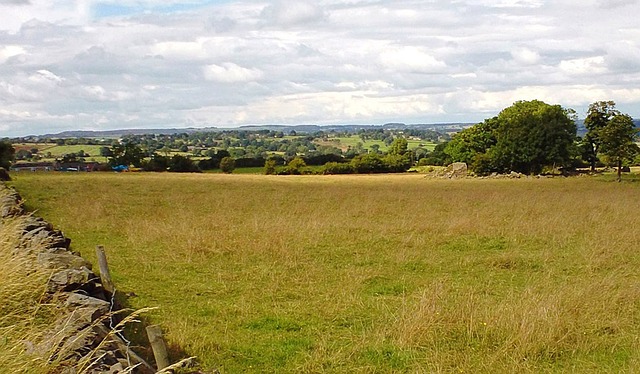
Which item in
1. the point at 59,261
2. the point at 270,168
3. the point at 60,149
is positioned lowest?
the point at 270,168

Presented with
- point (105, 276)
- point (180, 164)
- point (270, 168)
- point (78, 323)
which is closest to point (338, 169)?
point (270, 168)

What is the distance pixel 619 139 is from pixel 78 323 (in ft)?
175

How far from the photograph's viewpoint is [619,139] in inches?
2019

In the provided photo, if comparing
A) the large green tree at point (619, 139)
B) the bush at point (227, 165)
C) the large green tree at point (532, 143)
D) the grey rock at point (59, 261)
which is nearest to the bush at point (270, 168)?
the bush at point (227, 165)

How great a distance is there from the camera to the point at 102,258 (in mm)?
11148

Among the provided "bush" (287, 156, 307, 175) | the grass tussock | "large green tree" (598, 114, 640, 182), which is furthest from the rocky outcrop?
"bush" (287, 156, 307, 175)

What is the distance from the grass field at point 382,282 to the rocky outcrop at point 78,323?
1614mm

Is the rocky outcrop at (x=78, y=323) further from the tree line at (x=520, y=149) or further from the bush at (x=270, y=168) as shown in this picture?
the bush at (x=270, y=168)

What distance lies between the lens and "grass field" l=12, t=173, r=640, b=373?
8703 millimetres

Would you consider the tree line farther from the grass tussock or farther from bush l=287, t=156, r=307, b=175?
the grass tussock

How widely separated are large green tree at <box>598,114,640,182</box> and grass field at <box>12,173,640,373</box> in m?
26.7

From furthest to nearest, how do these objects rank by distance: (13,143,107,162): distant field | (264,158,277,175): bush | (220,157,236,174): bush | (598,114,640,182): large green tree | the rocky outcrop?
(13,143,107,162): distant field → (220,157,236,174): bush → (264,158,277,175): bush → (598,114,640,182): large green tree → the rocky outcrop

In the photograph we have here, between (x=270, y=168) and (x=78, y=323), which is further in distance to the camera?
(x=270, y=168)

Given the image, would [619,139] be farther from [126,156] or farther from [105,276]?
[126,156]
